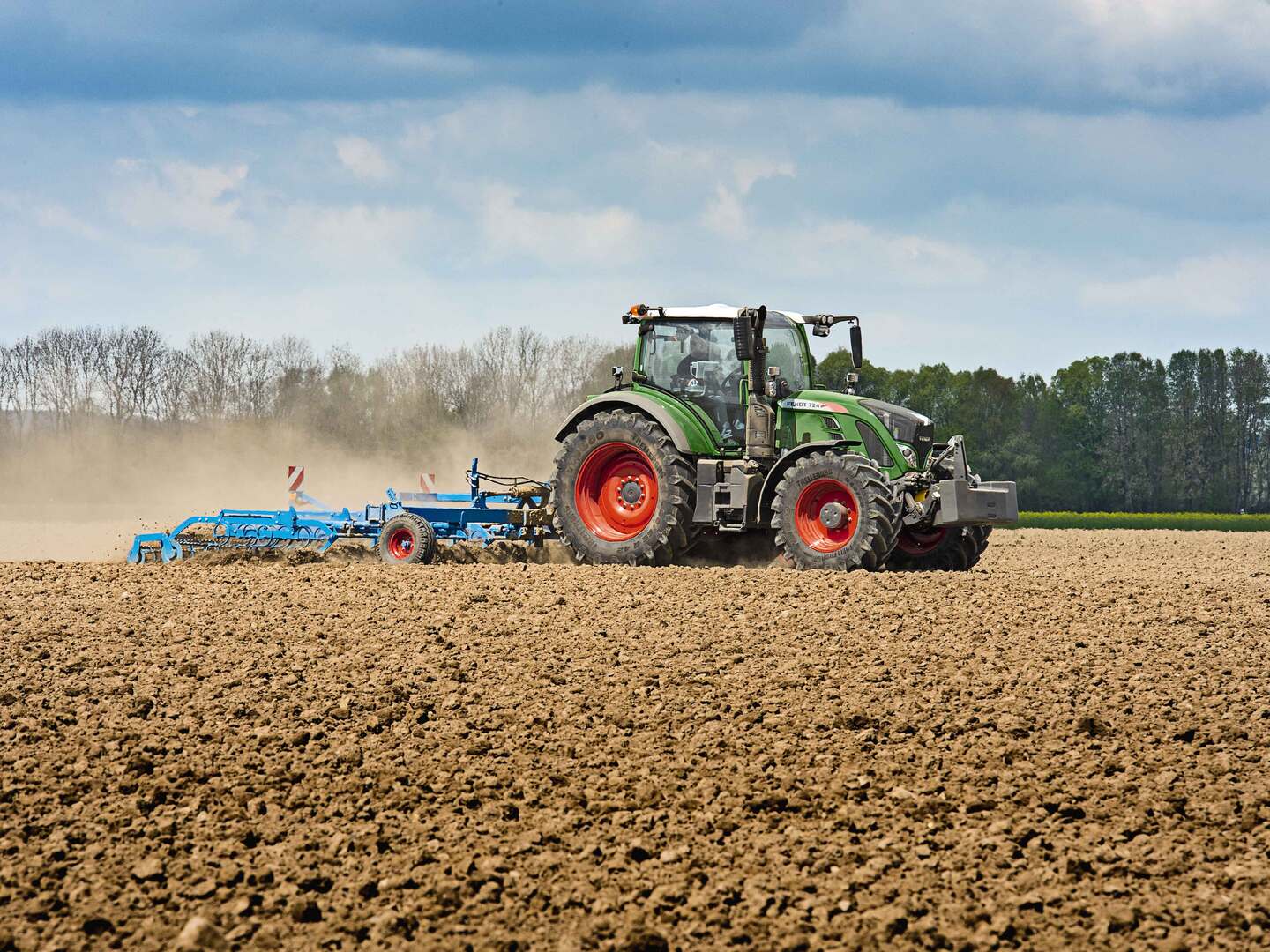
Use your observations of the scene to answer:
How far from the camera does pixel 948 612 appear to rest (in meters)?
8.16

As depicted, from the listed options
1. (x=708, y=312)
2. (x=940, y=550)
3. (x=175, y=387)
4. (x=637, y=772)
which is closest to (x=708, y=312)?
(x=708, y=312)

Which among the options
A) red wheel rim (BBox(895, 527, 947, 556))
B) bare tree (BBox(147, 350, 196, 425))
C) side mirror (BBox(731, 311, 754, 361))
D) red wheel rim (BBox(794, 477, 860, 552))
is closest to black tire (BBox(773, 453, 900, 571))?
red wheel rim (BBox(794, 477, 860, 552))

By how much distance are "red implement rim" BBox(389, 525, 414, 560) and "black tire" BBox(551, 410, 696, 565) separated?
1.44 meters

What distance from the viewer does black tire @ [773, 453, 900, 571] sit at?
10.1 m

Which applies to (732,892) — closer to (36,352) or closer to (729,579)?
(729,579)

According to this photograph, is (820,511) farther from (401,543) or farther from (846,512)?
(401,543)

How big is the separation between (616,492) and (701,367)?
4.80ft

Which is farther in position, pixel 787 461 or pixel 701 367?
pixel 701 367

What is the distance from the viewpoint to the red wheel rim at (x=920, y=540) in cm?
1165

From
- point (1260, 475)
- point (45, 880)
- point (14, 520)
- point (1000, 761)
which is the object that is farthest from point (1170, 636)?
point (1260, 475)

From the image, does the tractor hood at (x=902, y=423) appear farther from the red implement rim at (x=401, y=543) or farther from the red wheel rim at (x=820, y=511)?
the red implement rim at (x=401, y=543)

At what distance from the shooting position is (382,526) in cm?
1227

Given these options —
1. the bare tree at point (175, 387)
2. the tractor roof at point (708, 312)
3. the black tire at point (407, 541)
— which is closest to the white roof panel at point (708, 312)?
the tractor roof at point (708, 312)

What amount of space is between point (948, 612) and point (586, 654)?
2.66 m
